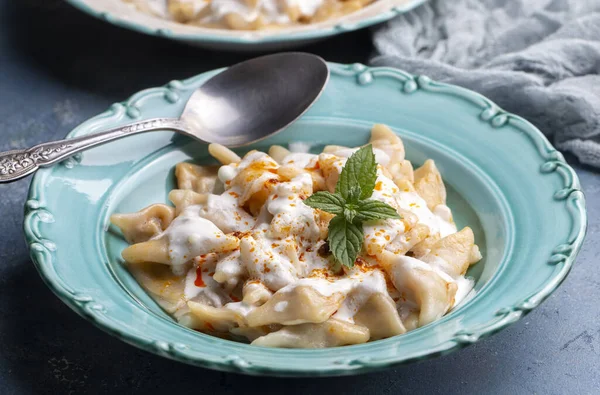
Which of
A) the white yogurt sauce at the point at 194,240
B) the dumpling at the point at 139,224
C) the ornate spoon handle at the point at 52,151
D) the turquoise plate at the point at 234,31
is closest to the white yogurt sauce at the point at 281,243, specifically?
the white yogurt sauce at the point at 194,240

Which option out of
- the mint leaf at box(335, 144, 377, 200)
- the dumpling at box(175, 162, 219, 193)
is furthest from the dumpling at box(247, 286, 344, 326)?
the dumpling at box(175, 162, 219, 193)

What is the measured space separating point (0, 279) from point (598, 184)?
200cm

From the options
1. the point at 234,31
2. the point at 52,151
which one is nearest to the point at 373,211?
the point at 52,151

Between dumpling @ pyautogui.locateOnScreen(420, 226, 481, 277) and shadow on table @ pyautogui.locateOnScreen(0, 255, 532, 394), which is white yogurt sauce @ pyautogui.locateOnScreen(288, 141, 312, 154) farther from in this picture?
shadow on table @ pyautogui.locateOnScreen(0, 255, 532, 394)

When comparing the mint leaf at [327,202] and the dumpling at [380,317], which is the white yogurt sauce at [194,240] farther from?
the dumpling at [380,317]

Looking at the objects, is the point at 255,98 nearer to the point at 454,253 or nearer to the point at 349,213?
the point at 349,213

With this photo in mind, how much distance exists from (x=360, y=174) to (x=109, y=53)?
1.69m

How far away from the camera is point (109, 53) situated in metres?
3.51

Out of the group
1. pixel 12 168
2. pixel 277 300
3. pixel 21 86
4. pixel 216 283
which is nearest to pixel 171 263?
pixel 216 283

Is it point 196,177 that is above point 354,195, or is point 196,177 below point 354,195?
below

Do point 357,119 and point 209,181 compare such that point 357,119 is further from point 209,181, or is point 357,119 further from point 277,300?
point 277,300

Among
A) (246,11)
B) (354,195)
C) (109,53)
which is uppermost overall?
(354,195)

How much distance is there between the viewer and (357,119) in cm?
277

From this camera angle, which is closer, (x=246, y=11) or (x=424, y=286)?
(x=424, y=286)
